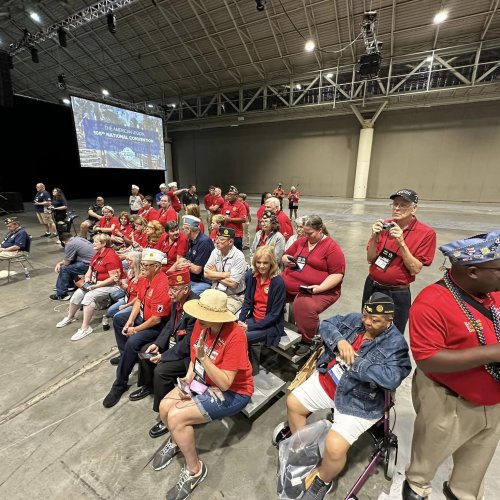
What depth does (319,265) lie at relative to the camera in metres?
2.78

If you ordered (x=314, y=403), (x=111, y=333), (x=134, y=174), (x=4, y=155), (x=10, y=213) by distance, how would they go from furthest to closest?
(x=134, y=174) < (x=4, y=155) < (x=10, y=213) < (x=111, y=333) < (x=314, y=403)

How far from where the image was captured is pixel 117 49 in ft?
46.4

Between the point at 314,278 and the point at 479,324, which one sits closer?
the point at 479,324

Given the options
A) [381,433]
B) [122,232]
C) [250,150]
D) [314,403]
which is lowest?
[381,433]

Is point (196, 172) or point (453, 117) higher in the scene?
point (453, 117)

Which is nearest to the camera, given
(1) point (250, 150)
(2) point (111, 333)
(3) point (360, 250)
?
(2) point (111, 333)

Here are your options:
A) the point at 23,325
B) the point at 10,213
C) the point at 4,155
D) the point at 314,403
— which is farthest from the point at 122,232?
the point at 4,155

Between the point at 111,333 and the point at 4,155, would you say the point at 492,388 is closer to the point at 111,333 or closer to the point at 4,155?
the point at 111,333

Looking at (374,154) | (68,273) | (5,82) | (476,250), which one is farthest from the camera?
(374,154)

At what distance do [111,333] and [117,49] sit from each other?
16.6m

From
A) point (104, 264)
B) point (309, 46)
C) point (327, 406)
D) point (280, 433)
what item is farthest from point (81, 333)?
point (309, 46)

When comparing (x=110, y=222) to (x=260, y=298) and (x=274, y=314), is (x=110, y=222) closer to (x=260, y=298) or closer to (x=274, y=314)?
(x=260, y=298)

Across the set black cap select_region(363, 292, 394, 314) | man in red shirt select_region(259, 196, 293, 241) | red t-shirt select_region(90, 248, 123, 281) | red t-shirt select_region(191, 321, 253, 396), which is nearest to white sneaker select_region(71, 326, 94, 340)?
red t-shirt select_region(90, 248, 123, 281)

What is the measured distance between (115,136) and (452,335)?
13909 millimetres
